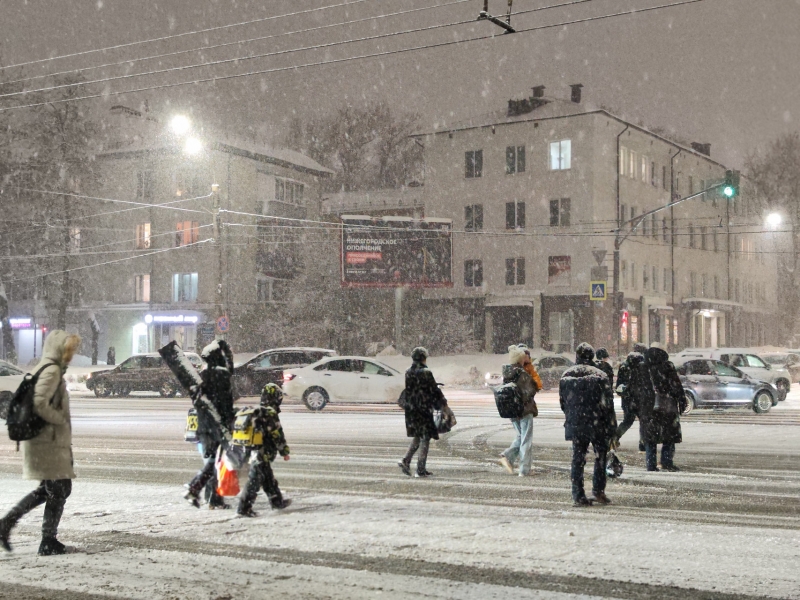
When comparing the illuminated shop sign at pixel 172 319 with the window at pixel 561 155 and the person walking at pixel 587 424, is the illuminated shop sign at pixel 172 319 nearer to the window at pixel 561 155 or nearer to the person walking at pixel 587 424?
A: the window at pixel 561 155

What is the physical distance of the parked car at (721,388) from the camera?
2372cm

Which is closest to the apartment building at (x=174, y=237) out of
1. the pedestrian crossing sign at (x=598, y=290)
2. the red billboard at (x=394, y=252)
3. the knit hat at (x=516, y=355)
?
the red billboard at (x=394, y=252)

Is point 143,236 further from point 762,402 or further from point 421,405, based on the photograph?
point 421,405

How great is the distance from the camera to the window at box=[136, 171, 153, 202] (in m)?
55.7

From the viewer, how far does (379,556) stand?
723 cm

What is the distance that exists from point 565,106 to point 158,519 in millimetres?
47028

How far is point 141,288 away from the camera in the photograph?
187 feet

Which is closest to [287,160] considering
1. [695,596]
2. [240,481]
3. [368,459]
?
[368,459]

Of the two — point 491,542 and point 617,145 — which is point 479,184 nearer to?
point 617,145

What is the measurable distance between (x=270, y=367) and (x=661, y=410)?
62.7 feet

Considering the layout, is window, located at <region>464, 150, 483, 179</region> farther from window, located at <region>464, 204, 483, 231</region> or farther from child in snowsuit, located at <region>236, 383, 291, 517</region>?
child in snowsuit, located at <region>236, 383, 291, 517</region>

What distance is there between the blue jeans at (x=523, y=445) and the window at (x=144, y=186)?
4695cm

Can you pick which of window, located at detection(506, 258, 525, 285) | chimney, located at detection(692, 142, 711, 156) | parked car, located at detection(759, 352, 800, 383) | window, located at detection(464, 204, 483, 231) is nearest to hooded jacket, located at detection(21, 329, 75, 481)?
parked car, located at detection(759, 352, 800, 383)

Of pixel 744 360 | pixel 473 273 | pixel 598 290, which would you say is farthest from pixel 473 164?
pixel 744 360
